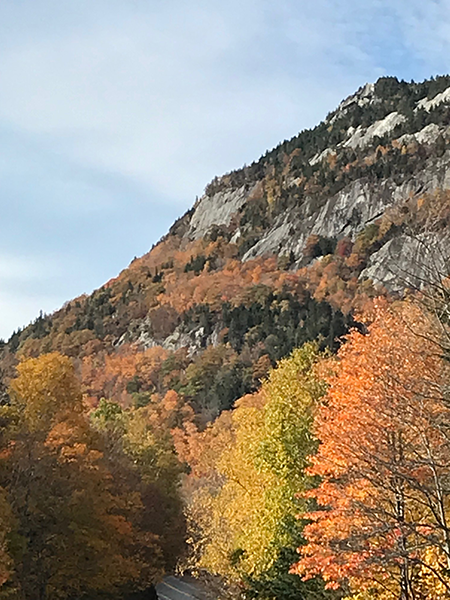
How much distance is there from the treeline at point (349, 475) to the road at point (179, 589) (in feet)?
23.6

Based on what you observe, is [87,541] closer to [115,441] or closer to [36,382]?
[36,382]

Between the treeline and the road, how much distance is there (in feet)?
23.6

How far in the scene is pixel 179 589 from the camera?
48031 millimetres

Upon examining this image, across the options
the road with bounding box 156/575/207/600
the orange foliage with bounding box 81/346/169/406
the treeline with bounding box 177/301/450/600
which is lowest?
the road with bounding box 156/575/207/600

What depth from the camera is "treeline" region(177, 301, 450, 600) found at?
13.1 metres

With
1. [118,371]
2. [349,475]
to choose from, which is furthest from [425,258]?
[118,371]

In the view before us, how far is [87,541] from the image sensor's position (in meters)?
32.1

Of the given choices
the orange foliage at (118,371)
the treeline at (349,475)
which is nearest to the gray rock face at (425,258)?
the treeline at (349,475)

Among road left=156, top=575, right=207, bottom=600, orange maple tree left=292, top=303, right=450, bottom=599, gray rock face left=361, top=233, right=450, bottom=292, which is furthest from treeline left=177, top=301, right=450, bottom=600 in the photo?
road left=156, top=575, right=207, bottom=600

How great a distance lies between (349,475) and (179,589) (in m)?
36.4

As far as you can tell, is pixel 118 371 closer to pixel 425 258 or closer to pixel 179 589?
pixel 179 589

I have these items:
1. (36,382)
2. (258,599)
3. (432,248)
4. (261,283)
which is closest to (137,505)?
(36,382)

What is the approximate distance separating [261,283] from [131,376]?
4779 centimetres

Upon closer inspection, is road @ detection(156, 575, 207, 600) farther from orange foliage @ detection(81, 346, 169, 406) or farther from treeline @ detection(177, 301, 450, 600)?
orange foliage @ detection(81, 346, 169, 406)
